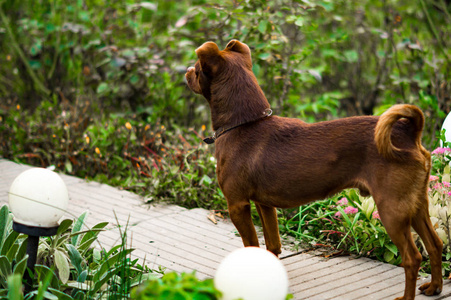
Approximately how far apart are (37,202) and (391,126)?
1990 millimetres

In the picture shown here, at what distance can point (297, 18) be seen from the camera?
5.58 m

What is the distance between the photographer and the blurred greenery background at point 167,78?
586cm

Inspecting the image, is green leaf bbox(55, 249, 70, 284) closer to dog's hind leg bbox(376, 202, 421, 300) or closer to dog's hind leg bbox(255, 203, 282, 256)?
dog's hind leg bbox(255, 203, 282, 256)

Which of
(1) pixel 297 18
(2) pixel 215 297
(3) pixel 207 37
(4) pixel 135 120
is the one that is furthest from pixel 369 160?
(4) pixel 135 120

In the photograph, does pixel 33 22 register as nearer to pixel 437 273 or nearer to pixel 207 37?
pixel 207 37

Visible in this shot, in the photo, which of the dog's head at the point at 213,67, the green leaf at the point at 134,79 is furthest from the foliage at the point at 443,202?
the green leaf at the point at 134,79

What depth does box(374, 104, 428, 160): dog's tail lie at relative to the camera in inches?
114

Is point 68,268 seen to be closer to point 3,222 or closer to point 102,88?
point 3,222

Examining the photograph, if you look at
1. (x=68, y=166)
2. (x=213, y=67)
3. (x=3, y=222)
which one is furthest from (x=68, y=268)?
(x=68, y=166)

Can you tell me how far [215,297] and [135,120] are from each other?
199 inches

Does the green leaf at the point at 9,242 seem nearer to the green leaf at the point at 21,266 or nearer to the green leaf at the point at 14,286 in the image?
the green leaf at the point at 21,266

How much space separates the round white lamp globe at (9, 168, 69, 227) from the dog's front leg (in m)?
1.13

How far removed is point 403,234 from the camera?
120 inches

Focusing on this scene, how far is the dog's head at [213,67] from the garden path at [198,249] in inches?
40.0
